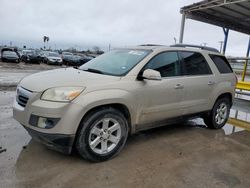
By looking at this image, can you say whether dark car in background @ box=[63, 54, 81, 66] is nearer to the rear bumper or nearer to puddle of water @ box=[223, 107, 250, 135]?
puddle of water @ box=[223, 107, 250, 135]

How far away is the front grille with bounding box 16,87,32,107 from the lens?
10.8 ft

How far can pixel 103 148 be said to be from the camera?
349cm

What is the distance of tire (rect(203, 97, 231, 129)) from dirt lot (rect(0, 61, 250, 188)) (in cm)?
57

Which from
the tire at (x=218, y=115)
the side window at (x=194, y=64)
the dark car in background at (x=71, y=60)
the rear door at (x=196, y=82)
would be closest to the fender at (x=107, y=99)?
the rear door at (x=196, y=82)

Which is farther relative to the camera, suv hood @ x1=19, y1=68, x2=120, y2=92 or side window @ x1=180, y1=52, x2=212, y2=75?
side window @ x1=180, y1=52, x2=212, y2=75

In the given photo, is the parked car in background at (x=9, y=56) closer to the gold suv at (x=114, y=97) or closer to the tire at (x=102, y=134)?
the gold suv at (x=114, y=97)

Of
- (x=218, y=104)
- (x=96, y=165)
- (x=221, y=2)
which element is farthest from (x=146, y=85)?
(x=221, y=2)

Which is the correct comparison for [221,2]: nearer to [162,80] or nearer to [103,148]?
[162,80]

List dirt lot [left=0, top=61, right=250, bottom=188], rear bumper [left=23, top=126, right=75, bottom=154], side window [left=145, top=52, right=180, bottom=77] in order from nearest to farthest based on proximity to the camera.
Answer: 1. dirt lot [left=0, top=61, right=250, bottom=188]
2. rear bumper [left=23, top=126, right=75, bottom=154]
3. side window [left=145, top=52, right=180, bottom=77]

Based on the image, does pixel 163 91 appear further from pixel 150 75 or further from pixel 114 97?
pixel 114 97

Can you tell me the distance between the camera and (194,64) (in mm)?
4820

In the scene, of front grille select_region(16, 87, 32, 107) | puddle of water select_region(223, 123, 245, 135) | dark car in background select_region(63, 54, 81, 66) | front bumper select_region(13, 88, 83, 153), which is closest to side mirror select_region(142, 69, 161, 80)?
front bumper select_region(13, 88, 83, 153)

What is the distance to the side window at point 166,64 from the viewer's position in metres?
4.13

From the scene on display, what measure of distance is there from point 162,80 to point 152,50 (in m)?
0.56
